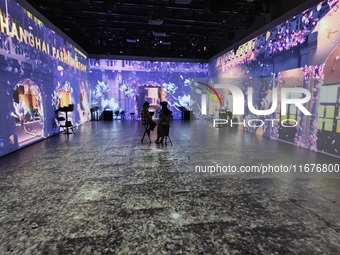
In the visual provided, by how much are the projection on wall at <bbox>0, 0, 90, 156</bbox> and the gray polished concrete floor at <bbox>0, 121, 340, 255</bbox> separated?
4.86 ft

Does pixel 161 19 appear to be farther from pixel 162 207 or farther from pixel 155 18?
pixel 162 207

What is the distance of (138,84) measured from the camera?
13.4 metres

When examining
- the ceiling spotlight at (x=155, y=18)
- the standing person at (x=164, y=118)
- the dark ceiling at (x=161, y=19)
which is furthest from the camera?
the ceiling spotlight at (x=155, y=18)

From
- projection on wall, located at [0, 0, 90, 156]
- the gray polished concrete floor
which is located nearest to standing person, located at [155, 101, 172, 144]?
the gray polished concrete floor

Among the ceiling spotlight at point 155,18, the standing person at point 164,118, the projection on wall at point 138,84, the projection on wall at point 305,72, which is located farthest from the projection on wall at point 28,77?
the projection on wall at point 305,72

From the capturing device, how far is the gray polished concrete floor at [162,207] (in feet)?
5.86

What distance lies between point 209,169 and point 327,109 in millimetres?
3403

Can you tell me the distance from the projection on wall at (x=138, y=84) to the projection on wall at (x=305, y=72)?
20.0 ft

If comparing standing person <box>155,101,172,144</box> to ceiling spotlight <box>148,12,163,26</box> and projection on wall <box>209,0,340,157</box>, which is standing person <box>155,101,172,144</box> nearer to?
ceiling spotlight <box>148,12,163,26</box>

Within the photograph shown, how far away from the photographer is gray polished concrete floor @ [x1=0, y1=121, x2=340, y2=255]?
179 centimetres

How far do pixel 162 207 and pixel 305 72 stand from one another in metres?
5.37

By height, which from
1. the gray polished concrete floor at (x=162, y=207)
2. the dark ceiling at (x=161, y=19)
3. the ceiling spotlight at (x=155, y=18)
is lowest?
the gray polished concrete floor at (x=162, y=207)

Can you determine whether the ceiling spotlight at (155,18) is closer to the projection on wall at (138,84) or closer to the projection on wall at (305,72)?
the projection on wall at (305,72)

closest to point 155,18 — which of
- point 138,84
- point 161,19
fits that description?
point 161,19
